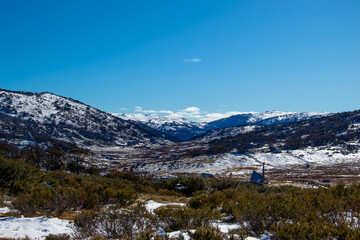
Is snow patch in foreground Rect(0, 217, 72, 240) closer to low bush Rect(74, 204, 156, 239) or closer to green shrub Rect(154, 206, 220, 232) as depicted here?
low bush Rect(74, 204, 156, 239)

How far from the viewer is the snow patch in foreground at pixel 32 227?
4719 mm

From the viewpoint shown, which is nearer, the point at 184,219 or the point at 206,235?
the point at 206,235

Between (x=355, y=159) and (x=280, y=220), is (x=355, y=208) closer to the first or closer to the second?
(x=280, y=220)

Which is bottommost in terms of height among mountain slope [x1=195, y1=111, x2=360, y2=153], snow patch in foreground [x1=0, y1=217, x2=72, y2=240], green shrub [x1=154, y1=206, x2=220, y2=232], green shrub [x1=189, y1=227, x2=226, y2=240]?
snow patch in foreground [x1=0, y1=217, x2=72, y2=240]

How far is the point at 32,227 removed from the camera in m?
5.15

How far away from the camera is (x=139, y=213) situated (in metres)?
5.29

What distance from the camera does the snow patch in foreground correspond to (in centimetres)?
472

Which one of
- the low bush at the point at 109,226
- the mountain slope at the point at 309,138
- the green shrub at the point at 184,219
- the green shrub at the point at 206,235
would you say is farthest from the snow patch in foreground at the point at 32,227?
the mountain slope at the point at 309,138

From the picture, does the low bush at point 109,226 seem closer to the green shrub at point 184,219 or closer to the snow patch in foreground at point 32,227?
the green shrub at point 184,219

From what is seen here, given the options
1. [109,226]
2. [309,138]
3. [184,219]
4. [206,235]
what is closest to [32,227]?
[109,226]

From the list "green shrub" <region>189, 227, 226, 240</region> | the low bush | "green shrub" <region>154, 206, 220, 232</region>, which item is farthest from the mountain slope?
"green shrub" <region>189, 227, 226, 240</region>

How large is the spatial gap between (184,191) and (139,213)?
9588 millimetres

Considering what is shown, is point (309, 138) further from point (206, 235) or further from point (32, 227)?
point (32, 227)

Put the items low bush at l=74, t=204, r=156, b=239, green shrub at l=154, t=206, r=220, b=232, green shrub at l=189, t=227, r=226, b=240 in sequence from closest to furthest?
green shrub at l=189, t=227, r=226, b=240
low bush at l=74, t=204, r=156, b=239
green shrub at l=154, t=206, r=220, b=232
